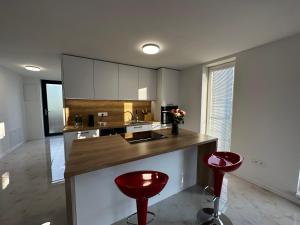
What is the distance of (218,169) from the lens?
1504 millimetres

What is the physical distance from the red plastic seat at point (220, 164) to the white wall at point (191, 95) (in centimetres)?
198

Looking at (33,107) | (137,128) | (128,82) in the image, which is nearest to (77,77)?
(128,82)

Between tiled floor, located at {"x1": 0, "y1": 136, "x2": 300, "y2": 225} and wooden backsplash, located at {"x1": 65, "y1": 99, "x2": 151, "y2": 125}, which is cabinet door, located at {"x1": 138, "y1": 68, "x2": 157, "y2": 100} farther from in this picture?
tiled floor, located at {"x1": 0, "y1": 136, "x2": 300, "y2": 225}

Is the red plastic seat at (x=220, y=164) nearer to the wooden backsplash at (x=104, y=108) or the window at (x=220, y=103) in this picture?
the window at (x=220, y=103)

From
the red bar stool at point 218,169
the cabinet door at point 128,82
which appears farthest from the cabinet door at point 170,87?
the red bar stool at point 218,169

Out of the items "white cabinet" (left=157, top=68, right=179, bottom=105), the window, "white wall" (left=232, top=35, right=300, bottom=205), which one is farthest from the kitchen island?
"white cabinet" (left=157, top=68, right=179, bottom=105)

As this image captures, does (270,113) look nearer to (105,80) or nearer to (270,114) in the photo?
(270,114)

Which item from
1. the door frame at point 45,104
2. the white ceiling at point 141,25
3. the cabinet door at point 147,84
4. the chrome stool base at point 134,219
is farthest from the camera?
the door frame at point 45,104

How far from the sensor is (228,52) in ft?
8.96

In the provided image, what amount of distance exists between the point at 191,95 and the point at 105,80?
2.30m

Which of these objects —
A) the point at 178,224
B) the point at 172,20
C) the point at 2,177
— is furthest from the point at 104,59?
the point at 178,224

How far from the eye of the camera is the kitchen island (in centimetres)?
124

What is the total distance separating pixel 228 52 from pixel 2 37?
3789 mm

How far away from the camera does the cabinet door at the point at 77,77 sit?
114 inches
